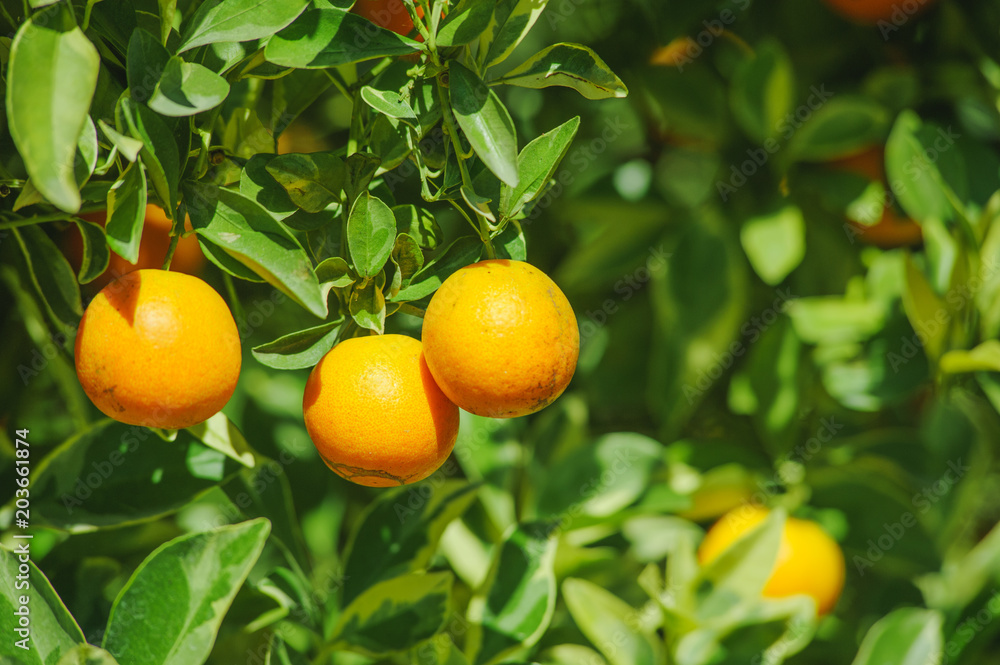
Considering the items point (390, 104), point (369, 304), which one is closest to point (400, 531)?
point (369, 304)

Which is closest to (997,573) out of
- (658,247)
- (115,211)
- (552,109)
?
(658,247)

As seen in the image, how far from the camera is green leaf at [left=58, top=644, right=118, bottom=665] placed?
19.0 inches

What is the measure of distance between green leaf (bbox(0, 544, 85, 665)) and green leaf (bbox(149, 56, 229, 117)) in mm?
Result: 339

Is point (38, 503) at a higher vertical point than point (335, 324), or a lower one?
lower

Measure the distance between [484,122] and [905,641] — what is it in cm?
73

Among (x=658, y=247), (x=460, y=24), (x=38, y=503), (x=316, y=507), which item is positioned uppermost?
(x=460, y=24)

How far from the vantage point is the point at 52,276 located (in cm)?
58

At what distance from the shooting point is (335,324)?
1.64ft

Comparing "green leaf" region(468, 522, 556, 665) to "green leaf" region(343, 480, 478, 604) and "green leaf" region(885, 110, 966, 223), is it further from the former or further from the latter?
"green leaf" region(885, 110, 966, 223)

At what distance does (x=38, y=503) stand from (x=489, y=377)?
444 mm

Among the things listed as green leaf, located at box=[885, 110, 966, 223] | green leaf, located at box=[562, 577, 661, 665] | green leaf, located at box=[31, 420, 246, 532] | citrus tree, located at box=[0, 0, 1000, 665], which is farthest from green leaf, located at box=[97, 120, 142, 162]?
green leaf, located at box=[885, 110, 966, 223]

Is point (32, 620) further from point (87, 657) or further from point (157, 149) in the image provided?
point (157, 149)

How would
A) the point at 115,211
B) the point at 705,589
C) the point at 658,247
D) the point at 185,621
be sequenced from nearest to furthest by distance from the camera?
1. the point at 115,211
2. the point at 185,621
3. the point at 705,589
4. the point at 658,247

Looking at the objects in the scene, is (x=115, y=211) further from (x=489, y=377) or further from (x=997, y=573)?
(x=997, y=573)
